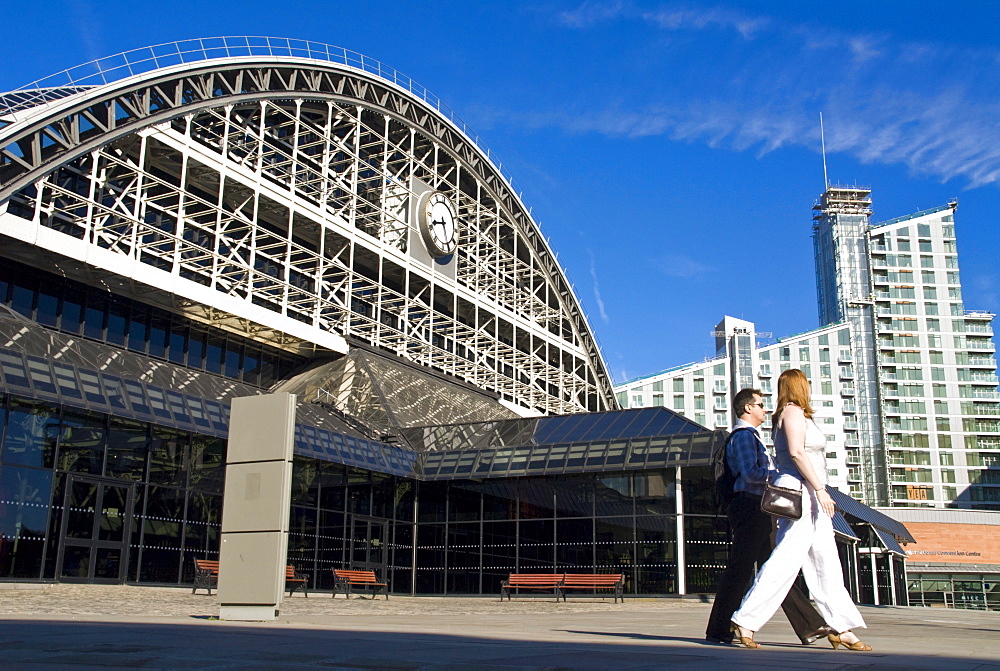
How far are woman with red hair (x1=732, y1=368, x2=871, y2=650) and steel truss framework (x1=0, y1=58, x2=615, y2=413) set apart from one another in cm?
2179

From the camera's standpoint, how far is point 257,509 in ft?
42.7

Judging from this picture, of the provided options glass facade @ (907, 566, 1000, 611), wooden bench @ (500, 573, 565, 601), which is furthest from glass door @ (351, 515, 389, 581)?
glass facade @ (907, 566, 1000, 611)

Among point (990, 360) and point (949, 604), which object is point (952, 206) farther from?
point (949, 604)

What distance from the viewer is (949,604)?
221 feet

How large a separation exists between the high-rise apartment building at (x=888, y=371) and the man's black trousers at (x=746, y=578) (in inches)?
3497

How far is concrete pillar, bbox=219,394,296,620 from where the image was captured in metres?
12.8

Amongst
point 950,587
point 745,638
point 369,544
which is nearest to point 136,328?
point 369,544


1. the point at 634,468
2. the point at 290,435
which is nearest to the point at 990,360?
the point at 634,468

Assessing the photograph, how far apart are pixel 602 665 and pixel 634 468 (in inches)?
901

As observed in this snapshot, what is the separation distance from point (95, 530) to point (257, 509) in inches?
437

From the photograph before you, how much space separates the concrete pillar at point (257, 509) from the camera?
12.8 m

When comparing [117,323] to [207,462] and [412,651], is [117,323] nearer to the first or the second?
[207,462]

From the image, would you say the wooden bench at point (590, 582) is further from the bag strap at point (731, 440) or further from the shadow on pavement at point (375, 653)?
the bag strap at point (731, 440)

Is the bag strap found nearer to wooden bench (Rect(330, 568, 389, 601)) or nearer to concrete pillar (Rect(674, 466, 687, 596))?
concrete pillar (Rect(674, 466, 687, 596))
